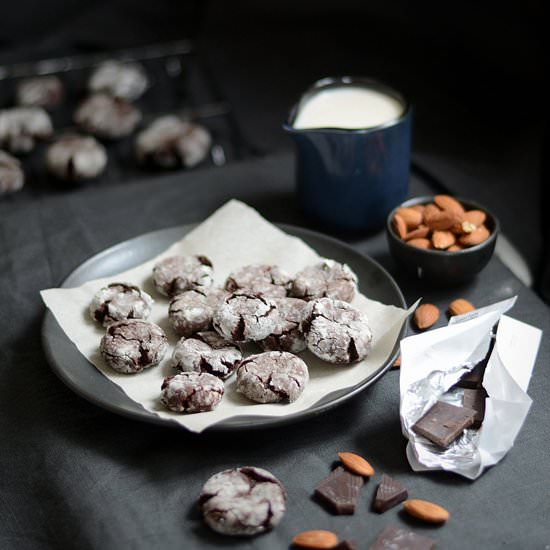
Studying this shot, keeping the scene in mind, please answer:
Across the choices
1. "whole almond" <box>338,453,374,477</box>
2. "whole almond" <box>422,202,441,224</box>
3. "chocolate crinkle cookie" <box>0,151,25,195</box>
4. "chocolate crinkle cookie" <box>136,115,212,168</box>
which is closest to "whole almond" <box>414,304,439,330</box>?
"whole almond" <box>422,202,441,224</box>

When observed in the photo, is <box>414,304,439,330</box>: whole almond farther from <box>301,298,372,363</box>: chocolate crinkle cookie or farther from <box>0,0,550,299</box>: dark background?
<box>0,0,550,299</box>: dark background

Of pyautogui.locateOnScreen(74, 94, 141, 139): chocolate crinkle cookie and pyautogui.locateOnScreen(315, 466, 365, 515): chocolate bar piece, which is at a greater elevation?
pyautogui.locateOnScreen(74, 94, 141, 139): chocolate crinkle cookie

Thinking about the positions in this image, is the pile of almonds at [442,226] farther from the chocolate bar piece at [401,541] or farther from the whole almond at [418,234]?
the chocolate bar piece at [401,541]

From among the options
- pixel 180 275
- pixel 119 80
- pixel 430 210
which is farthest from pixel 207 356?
pixel 119 80

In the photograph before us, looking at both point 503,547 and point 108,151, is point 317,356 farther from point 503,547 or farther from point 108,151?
point 108,151

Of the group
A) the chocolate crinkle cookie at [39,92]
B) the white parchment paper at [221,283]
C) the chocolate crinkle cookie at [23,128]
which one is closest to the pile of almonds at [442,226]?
the white parchment paper at [221,283]

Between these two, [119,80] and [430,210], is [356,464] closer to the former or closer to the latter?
[430,210]

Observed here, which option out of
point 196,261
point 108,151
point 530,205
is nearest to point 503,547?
point 196,261
